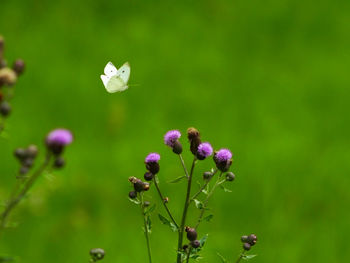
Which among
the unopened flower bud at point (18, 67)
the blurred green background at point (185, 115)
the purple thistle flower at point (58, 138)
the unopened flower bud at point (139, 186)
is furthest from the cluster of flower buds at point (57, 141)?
the blurred green background at point (185, 115)

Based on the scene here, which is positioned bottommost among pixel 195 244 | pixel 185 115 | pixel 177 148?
pixel 185 115

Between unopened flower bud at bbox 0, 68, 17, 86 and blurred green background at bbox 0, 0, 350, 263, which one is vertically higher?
unopened flower bud at bbox 0, 68, 17, 86

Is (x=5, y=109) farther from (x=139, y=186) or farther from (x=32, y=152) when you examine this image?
(x=139, y=186)

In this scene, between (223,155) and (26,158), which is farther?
(223,155)

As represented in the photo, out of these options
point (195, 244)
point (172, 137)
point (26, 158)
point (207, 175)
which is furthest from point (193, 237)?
point (26, 158)

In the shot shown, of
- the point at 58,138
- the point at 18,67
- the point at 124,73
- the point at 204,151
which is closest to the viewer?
the point at 58,138

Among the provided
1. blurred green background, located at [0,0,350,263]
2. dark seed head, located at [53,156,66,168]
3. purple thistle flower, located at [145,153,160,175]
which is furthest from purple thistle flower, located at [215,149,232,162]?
blurred green background, located at [0,0,350,263]

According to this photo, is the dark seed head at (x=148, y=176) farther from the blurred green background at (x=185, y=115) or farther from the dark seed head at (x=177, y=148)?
the blurred green background at (x=185, y=115)

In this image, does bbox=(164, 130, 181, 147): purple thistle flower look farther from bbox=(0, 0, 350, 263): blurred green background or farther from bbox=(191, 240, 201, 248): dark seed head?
bbox=(0, 0, 350, 263): blurred green background

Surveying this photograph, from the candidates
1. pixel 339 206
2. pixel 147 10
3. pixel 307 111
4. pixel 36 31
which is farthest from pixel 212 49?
pixel 339 206
